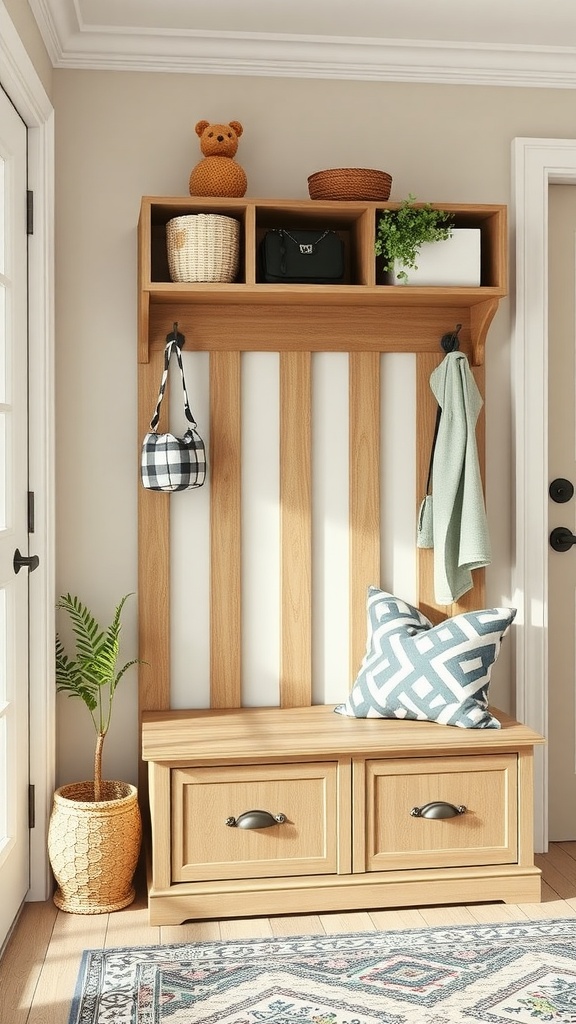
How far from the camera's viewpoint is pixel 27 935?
2.48 metres

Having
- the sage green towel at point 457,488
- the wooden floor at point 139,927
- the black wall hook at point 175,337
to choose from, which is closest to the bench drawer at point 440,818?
the wooden floor at point 139,927

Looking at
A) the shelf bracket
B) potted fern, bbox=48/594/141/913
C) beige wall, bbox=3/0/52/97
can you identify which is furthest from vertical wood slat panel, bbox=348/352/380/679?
beige wall, bbox=3/0/52/97

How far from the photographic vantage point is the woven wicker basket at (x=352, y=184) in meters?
2.74

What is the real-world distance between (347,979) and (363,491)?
138cm

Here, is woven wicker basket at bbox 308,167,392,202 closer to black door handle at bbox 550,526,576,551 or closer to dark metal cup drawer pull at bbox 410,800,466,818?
black door handle at bbox 550,526,576,551

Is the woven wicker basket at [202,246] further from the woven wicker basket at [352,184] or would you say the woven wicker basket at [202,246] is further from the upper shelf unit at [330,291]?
the woven wicker basket at [352,184]

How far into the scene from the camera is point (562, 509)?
3156mm

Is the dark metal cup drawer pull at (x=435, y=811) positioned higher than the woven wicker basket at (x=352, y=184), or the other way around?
the woven wicker basket at (x=352, y=184)

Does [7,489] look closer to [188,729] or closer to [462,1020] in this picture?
[188,729]

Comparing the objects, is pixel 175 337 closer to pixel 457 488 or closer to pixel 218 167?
pixel 218 167

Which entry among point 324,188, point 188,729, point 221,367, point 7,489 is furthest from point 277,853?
point 324,188

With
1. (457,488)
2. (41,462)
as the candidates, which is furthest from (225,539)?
(457,488)

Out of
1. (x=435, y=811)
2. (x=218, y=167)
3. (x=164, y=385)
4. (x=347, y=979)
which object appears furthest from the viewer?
(x=164, y=385)

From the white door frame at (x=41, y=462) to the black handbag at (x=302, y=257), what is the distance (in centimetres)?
62
